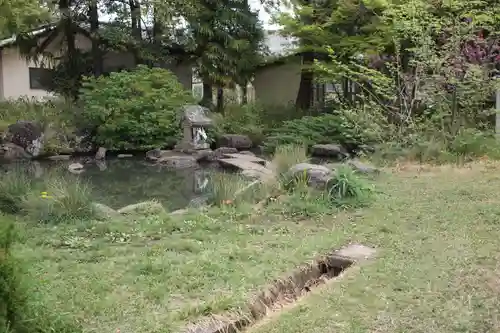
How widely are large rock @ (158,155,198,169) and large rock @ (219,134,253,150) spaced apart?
5.98ft

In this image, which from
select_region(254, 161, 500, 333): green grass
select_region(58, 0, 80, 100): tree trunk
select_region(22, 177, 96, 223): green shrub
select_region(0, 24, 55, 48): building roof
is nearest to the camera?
select_region(254, 161, 500, 333): green grass

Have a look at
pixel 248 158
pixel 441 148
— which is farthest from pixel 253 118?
pixel 441 148

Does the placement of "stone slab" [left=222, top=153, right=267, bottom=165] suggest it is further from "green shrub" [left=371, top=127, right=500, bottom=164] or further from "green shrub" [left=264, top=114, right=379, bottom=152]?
"green shrub" [left=371, top=127, right=500, bottom=164]

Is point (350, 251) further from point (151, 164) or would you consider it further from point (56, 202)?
point (151, 164)

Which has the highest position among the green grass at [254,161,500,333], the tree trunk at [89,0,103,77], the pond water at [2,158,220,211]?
the tree trunk at [89,0,103,77]

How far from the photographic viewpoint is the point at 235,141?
43.3 ft

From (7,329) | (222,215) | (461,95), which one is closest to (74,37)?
(461,95)

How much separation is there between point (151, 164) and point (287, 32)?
606 centimetres

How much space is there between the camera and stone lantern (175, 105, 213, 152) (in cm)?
1265

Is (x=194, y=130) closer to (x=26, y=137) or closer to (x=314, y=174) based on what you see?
(x=26, y=137)

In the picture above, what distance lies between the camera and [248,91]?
65.0ft

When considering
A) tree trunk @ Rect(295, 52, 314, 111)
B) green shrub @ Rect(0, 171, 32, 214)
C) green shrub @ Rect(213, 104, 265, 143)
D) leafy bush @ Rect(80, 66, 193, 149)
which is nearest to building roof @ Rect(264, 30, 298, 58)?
tree trunk @ Rect(295, 52, 314, 111)

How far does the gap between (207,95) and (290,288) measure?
1383 centimetres

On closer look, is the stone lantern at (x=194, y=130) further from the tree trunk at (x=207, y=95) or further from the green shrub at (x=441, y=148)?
the green shrub at (x=441, y=148)
